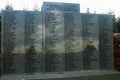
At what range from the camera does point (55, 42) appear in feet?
28.8

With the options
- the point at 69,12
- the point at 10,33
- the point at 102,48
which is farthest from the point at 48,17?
the point at 102,48

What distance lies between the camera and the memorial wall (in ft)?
27.8

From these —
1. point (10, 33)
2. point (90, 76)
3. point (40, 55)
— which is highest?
point (10, 33)

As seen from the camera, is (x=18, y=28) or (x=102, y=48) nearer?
(x=18, y=28)

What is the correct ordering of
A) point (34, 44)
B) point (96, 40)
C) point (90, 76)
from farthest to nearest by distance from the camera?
point (96, 40)
point (34, 44)
point (90, 76)

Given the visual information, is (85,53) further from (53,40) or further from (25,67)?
(25,67)

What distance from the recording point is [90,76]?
26.3 ft

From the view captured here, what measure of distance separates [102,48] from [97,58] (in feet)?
1.30

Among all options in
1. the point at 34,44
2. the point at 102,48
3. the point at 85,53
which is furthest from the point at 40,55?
the point at 102,48

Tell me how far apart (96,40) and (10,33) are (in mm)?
2919

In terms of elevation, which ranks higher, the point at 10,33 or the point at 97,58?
the point at 10,33

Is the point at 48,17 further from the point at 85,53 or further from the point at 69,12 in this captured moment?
the point at 85,53

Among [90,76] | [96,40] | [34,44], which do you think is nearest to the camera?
[90,76]

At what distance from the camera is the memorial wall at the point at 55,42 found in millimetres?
8461
